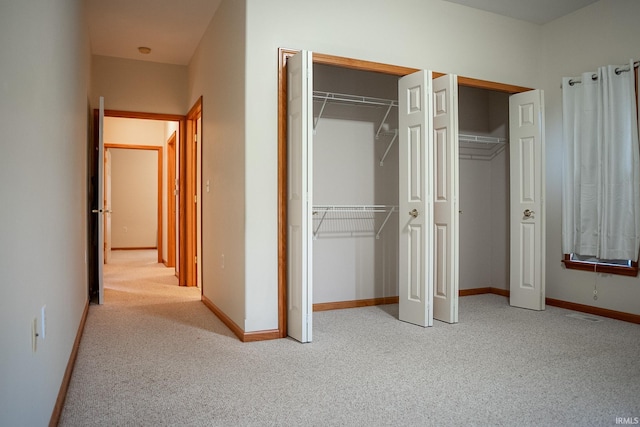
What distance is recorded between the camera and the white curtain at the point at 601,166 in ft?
12.7

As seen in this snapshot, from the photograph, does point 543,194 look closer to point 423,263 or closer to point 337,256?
point 423,263

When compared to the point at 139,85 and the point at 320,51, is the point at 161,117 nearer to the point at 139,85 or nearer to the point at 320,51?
the point at 139,85

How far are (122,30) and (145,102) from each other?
100 centimetres

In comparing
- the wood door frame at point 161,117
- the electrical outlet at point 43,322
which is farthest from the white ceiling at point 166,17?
the electrical outlet at point 43,322

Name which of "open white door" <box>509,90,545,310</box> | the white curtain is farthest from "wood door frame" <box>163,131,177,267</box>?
the white curtain

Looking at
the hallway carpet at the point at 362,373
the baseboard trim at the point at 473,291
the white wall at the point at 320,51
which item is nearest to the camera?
the hallway carpet at the point at 362,373

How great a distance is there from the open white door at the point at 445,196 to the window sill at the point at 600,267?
4.60 feet

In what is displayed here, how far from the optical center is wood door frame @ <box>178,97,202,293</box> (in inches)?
222

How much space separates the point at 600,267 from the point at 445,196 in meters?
1.61

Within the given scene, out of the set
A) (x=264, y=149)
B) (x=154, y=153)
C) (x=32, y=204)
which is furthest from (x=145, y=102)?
(x=154, y=153)

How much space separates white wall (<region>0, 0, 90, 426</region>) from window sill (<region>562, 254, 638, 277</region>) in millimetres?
4184

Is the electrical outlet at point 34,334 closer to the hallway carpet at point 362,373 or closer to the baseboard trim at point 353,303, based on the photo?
the hallway carpet at point 362,373

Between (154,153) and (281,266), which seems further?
(154,153)

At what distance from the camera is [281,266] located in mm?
3391
